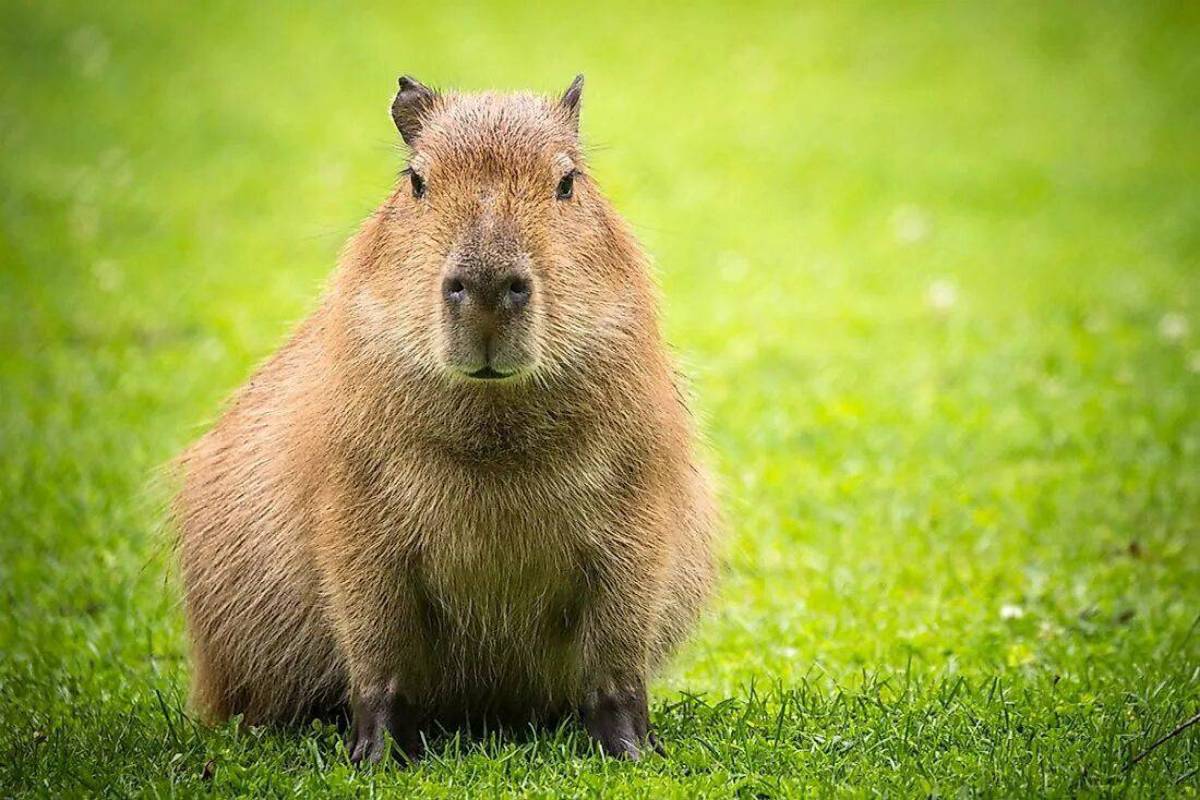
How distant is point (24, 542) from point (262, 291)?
4.69 meters

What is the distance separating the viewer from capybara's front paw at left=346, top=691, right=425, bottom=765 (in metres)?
4.04

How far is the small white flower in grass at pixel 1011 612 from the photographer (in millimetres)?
5809

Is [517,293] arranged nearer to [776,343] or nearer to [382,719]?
[382,719]

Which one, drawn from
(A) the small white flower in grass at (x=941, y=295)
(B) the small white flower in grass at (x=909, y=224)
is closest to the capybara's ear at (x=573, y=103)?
(A) the small white flower in grass at (x=941, y=295)

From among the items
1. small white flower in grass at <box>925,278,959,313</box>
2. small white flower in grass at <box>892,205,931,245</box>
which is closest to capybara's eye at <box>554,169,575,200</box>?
small white flower in grass at <box>925,278,959,313</box>

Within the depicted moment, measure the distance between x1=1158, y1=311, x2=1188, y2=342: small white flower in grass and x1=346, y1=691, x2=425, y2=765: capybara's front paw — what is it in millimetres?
6740

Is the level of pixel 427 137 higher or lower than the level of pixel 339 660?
higher

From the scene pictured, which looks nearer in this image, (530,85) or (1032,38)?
(530,85)

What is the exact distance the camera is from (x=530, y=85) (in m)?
15.1

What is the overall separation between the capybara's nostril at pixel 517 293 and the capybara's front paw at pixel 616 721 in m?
1.11

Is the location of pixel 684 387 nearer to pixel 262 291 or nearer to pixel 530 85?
pixel 262 291

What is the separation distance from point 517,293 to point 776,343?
21.2 ft

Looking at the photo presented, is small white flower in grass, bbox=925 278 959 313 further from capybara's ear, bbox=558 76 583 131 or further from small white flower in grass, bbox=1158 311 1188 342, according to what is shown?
capybara's ear, bbox=558 76 583 131

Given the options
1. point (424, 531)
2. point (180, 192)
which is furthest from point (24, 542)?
point (180, 192)
